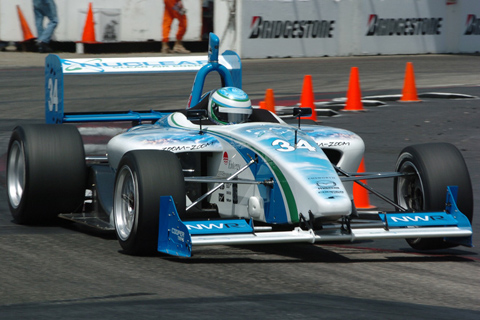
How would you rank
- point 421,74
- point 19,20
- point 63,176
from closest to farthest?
point 63,176
point 421,74
point 19,20

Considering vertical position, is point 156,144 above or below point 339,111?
above

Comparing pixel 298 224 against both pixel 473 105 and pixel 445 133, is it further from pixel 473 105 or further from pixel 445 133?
pixel 473 105

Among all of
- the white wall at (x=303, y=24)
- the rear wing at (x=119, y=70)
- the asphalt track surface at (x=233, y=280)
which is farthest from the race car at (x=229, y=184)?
the white wall at (x=303, y=24)

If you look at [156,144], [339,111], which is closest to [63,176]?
[156,144]

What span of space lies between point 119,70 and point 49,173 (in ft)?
6.11

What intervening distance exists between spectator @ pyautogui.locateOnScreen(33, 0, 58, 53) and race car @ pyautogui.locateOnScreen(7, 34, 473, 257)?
16.5 meters

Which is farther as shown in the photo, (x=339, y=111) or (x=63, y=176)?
(x=339, y=111)

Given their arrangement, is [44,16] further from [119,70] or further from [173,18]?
[119,70]

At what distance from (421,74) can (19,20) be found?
10893mm

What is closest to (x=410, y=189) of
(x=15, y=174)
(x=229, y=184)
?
(x=229, y=184)

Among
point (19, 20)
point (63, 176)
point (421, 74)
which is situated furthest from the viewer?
point (19, 20)

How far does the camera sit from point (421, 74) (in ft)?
73.6

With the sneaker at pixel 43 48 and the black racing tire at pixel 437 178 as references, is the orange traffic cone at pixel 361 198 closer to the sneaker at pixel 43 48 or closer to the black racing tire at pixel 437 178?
the black racing tire at pixel 437 178

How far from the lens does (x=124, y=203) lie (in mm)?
7258
